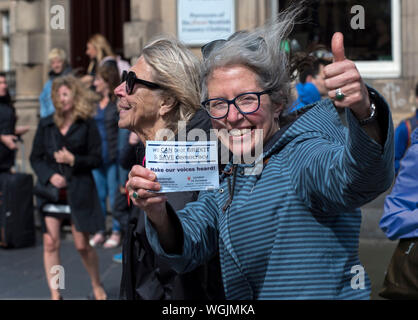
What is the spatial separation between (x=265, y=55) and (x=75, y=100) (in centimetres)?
418

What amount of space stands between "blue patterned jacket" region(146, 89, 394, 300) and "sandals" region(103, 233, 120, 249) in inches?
Result: 232

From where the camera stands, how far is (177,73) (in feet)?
9.32

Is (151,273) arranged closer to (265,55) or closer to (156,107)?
(156,107)

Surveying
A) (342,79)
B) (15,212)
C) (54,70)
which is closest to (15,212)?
(15,212)

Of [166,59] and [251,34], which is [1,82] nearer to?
[166,59]

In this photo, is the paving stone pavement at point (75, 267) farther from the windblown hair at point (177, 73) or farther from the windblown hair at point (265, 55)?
the windblown hair at point (265, 55)

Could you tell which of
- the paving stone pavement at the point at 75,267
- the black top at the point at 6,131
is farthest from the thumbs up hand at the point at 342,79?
the black top at the point at 6,131

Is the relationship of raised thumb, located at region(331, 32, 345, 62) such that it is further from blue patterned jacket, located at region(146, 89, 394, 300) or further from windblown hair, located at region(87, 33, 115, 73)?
windblown hair, located at region(87, 33, 115, 73)

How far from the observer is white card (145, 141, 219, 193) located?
194cm

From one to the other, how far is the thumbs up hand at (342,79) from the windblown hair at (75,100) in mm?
4790

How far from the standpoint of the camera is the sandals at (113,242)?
8078 mm

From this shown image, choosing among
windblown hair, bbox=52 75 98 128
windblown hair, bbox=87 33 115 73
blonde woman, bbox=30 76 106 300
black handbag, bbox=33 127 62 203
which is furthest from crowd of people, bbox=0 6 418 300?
windblown hair, bbox=87 33 115 73

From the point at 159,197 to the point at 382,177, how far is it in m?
0.62

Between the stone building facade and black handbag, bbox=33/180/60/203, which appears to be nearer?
black handbag, bbox=33/180/60/203
